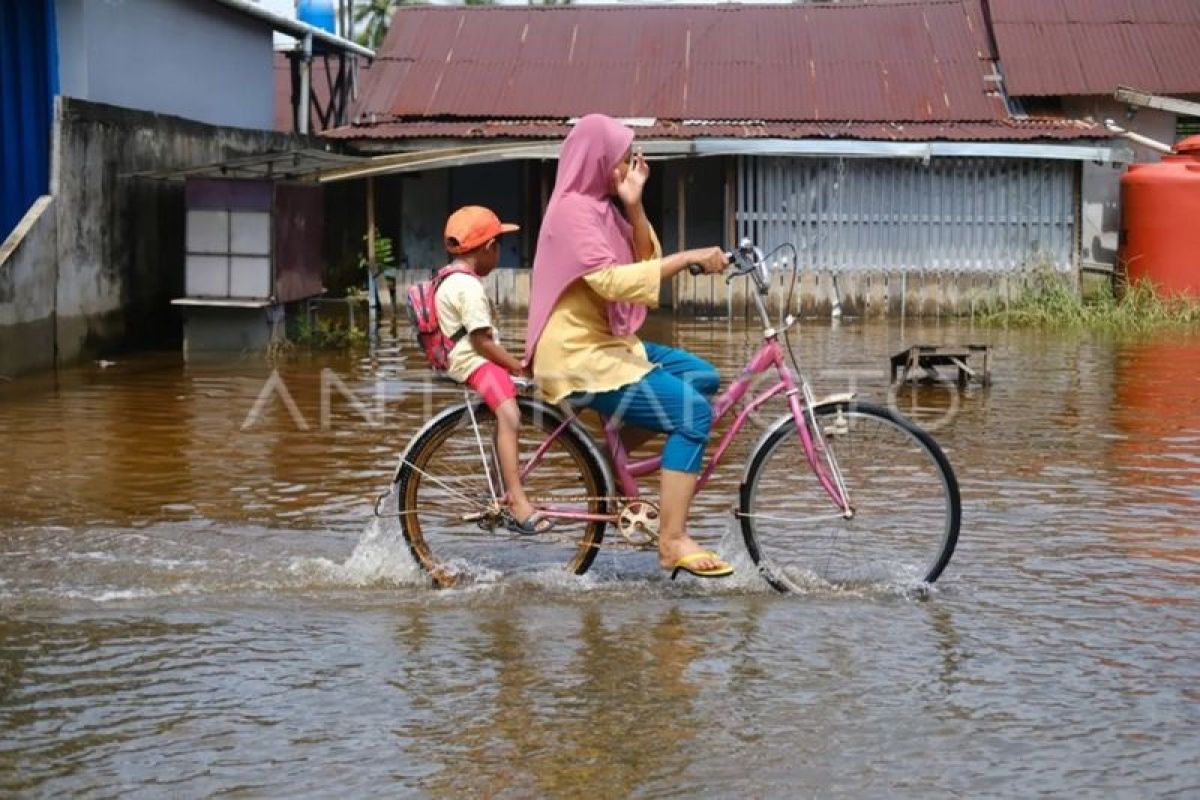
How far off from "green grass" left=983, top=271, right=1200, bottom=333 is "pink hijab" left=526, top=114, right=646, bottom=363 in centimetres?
1340

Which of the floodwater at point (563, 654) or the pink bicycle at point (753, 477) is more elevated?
the pink bicycle at point (753, 477)

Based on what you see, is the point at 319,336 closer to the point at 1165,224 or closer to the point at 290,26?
the point at 290,26

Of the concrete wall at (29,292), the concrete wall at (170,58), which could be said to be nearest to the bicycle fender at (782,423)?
the concrete wall at (29,292)

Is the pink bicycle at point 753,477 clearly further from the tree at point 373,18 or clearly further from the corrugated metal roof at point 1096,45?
the tree at point 373,18

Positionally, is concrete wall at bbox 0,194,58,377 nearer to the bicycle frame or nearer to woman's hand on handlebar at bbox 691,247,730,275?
the bicycle frame

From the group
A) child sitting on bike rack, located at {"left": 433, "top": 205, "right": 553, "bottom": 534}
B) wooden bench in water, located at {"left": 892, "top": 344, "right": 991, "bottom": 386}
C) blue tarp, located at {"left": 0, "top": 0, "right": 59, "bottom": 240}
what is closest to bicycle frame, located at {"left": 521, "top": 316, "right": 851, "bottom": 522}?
child sitting on bike rack, located at {"left": 433, "top": 205, "right": 553, "bottom": 534}

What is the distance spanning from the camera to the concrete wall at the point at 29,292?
12.8m

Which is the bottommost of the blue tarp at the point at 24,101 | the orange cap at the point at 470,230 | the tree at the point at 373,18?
the orange cap at the point at 470,230

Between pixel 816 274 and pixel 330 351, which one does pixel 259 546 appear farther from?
pixel 816 274

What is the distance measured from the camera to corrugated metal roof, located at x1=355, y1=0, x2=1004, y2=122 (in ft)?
73.4

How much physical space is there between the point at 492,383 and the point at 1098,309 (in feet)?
49.2

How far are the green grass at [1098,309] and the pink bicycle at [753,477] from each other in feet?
41.3

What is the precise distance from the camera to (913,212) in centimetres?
2169

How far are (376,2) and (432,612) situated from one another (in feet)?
170
